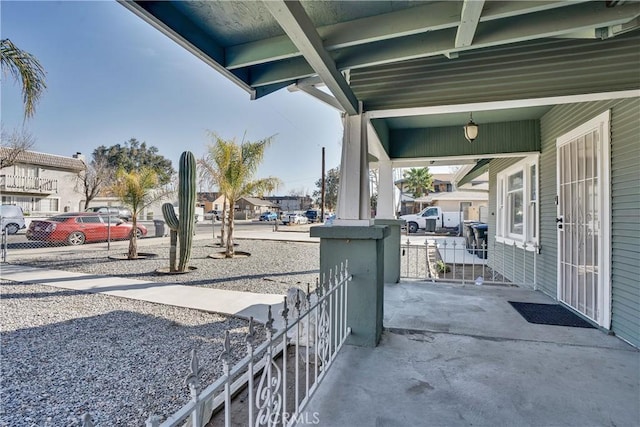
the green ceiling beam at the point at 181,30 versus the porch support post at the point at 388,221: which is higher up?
the green ceiling beam at the point at 181,30

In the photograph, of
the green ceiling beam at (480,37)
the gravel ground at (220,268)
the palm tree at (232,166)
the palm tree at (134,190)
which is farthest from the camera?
the palm tree at (232,166)

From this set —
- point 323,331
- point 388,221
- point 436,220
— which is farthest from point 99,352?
point 436,220

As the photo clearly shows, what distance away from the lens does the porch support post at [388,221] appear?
227 inches

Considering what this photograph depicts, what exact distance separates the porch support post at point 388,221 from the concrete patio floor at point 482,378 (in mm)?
2001

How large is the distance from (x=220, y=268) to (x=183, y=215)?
1.60m

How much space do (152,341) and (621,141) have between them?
17.9ft

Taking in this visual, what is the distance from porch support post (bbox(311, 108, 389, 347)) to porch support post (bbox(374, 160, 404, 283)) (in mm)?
2646

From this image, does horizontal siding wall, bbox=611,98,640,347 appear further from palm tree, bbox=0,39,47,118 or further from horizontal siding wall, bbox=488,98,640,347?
palm tree, bbox=0,39,47,118

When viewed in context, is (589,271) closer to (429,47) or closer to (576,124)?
(576,124)

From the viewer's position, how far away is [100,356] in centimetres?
318

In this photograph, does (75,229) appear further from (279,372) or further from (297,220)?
(297,220)

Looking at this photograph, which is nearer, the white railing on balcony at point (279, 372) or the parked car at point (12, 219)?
the white railing on balcony at point (279, 372)

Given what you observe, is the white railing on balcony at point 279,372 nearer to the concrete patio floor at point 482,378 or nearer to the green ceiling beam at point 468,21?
the concrete patio floor at point 482,378

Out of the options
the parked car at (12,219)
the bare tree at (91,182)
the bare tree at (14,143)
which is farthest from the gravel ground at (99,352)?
the bare tree at (91,182)
